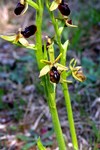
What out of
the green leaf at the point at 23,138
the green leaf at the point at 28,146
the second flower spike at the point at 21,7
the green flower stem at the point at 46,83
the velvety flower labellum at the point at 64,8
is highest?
the second flower spike at the point at 21,7

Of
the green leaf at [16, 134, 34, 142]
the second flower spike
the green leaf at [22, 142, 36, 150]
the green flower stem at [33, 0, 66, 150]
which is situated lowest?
the green leaf at [22, 142, 36, 150]

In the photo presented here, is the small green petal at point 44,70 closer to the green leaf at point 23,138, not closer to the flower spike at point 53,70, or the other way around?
the flower spike at point 53,70

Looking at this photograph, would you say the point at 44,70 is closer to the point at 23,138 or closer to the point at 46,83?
the point at 46,83

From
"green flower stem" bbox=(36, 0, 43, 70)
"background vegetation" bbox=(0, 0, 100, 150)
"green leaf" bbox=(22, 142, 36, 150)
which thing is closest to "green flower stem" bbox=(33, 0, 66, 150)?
"green flower stem" bbox=(36, 0, 43, 70)

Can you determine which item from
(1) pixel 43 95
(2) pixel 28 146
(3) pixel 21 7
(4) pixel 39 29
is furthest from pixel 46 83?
(1) pixel 43 95

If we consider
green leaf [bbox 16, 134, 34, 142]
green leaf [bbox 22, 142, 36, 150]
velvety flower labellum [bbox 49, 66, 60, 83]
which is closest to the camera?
velvety flower labellum [bbox 49, 66, 60, 83]

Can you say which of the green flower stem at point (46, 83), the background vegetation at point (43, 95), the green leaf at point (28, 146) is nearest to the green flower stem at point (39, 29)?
the green flower stem at point (46, 83)

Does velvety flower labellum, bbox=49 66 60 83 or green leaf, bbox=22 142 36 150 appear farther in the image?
green leaf, bbox=22 142 36 150

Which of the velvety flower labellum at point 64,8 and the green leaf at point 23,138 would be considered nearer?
the velvety flower labellum at point 64,8

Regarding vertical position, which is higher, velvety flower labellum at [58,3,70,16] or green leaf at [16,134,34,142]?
velvety flower labellum at [58,3,70,16]

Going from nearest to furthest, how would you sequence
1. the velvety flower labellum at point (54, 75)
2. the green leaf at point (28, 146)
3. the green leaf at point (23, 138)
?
the velvety flower labellum at point (54, 75)
the green leaf at point (28, 146)
the green leaf at point (23, 138)

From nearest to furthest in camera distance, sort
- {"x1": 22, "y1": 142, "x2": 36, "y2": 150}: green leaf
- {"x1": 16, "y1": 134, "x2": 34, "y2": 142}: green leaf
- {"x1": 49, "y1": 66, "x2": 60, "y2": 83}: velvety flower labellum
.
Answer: {"x1": 49, "y1": 66, "x2": 60, "y2": 83}: velvety flower labellum → {"x1": 22, "y1": 142, "x2": 36, "y2": 150}: green leaf → {"x1": 16, "y1": 134, "x2": 34, "y2": 142}: green leaf

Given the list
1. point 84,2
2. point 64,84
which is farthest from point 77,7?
point 64,84

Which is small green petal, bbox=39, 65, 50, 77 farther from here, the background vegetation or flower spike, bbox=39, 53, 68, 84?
the background vegetation
